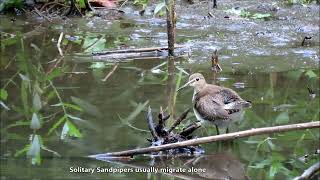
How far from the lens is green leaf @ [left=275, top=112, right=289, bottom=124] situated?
6377mm

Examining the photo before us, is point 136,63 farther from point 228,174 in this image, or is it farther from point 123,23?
point 228,174

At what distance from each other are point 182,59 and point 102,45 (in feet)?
3.46

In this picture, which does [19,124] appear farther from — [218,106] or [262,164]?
[262,164]

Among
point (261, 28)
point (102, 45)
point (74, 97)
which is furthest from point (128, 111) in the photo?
point (261, 28)

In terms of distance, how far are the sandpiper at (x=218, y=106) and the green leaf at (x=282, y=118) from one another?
370mm

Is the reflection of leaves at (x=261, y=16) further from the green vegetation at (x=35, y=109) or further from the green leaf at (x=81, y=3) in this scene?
the green vegetation at (x=35, y=109)

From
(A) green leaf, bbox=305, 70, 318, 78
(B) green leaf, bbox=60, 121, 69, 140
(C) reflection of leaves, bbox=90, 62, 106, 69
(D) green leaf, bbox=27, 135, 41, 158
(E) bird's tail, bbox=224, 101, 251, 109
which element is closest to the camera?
(D) green leaf, bbox=27, 135, 41, 158

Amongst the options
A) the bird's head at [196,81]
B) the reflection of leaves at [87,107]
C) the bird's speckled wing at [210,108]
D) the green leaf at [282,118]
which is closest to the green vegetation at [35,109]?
the reflection of leaves at [87,107]

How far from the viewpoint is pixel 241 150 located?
229 inches

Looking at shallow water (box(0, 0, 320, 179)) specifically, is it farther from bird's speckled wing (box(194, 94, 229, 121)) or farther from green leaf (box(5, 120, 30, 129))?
bird's speckled wing (box(194, 94, 229, 121))

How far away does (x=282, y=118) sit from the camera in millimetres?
6441

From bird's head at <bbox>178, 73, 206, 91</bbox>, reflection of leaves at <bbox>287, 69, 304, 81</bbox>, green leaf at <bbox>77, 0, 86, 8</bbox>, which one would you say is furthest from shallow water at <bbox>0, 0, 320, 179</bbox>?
green leaf at <bbox>77, 0, 86, 8</bbox>

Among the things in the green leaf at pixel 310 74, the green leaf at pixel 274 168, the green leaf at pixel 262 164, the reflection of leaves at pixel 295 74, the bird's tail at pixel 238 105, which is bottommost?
the reflection of leaves at pixel 295 74

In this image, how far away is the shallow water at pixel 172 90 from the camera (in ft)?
17.6
